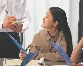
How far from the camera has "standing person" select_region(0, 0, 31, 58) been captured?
8.43 ft

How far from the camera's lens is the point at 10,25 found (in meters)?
2.41

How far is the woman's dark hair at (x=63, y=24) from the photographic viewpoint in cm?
254

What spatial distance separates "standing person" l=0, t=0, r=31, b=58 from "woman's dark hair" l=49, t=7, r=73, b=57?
A: 354 millimetres

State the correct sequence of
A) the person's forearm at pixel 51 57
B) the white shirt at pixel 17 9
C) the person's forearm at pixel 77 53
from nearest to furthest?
the person's forearm at pixel 77 53
the person's forearm at pixel 51 57
the white shirt at pixel 17 9

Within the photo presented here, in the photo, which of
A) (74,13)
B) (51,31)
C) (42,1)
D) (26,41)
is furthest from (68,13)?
(51,31)

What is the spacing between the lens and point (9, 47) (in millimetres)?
2627

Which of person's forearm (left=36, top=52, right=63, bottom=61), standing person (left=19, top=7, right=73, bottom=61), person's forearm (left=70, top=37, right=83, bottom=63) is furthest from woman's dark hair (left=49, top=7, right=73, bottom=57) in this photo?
person's forearm (left=70, top=37, right=83, bottom=63)

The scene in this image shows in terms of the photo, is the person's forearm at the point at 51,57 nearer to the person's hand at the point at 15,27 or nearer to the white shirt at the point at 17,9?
the person's hand at the point at 15,27

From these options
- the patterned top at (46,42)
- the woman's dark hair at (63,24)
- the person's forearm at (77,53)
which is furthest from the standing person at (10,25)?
the person's forearm at (77,53)

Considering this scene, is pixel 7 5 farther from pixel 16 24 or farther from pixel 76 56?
pixel 76 56

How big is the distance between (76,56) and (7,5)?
1085 millimetres

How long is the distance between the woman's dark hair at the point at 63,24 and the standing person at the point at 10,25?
35 cm

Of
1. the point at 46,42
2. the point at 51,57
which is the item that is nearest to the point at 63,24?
the point at 46,42

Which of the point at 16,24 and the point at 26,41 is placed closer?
the point at 16,24
